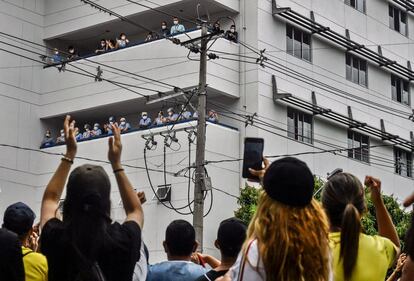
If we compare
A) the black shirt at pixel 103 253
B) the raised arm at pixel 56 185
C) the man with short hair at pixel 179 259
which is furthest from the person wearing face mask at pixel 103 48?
the black shirt at pixel 103 253

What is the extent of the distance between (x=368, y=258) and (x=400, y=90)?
39.5 m

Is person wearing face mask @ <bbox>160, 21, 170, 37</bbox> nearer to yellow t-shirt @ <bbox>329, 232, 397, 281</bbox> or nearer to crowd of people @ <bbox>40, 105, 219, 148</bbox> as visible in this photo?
crowd of people @ <bbox>40, 105, 219, 148</bbox>

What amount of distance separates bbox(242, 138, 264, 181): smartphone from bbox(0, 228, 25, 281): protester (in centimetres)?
150

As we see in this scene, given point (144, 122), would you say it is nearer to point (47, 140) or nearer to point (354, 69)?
point (47, 140)

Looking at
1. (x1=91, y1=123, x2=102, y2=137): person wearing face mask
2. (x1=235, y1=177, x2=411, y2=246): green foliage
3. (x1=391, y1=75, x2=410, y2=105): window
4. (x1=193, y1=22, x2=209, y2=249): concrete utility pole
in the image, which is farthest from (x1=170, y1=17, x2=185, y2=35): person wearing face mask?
(x1=391, y1=75, x2=410, y2=105): window

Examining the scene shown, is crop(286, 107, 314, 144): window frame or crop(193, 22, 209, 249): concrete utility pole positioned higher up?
crop(286, 107, 314, 144): window frame

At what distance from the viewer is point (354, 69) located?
41219mm

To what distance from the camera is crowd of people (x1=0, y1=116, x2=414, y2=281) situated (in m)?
4.64

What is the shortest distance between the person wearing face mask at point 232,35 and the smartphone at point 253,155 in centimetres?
2875

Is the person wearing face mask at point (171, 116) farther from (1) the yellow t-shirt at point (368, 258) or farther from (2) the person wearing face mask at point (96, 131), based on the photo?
(1) the yellow t-shirt at point (368, 258)

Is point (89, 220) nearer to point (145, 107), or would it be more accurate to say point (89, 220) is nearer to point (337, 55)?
point (145, 107)

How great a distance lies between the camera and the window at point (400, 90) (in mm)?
43562

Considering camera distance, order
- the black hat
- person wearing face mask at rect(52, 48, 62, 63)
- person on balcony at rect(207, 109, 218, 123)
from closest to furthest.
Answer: the black hat, person on balcony at rect(207, 109, 218, 123), person wearing face mask at rect(52, 48, 62, 63)

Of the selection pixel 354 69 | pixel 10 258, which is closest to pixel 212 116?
pixel 354 69
